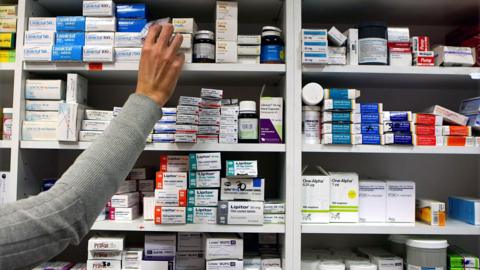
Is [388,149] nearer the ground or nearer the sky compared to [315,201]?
nearer the sky

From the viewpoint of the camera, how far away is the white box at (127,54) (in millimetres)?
1423

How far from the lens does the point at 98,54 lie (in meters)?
1.41

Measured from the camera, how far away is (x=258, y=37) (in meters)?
1.46

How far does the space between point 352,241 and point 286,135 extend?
2.57 feet

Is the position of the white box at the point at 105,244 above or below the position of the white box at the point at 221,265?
above

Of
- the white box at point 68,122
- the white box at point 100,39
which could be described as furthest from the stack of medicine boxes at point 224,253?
the white box at point 100,39

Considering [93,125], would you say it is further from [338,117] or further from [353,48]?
[353,48]

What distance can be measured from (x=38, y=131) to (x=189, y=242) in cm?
77

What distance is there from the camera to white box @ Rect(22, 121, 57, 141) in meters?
1.43

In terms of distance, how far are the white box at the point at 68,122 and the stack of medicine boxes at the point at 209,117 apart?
19.6 inches

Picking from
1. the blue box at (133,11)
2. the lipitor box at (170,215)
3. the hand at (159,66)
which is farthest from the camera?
the blue box at (133,11)

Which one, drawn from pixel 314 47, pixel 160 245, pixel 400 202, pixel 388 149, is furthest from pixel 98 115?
pixel 400 202

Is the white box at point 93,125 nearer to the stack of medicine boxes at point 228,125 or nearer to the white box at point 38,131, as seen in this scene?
the white box at point 38,131

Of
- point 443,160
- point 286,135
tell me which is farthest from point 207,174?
point 443,160
